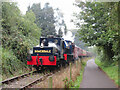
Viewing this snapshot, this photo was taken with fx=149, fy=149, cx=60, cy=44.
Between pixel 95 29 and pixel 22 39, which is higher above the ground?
pixel 95 29

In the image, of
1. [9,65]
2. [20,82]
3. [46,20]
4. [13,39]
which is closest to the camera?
[20,82]

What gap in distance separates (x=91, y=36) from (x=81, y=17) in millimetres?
2985

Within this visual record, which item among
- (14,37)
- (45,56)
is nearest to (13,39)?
(14,37)

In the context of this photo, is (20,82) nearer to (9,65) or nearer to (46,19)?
(9,65)

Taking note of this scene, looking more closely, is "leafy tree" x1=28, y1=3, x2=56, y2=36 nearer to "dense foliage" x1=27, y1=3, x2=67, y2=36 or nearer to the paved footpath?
"dense foliage" x1=27, y1=3, x2=67, y2=36

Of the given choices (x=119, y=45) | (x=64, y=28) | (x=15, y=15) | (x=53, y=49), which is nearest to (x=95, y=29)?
(x=53, y=49)

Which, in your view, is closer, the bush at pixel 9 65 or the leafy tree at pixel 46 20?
the bush at pixel 9 65

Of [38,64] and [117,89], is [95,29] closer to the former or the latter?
[38,64]

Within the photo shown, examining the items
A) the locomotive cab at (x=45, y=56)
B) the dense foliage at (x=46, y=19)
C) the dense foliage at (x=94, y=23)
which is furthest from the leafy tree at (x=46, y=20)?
the locomotive cab at (x=45, y=56)

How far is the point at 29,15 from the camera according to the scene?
1700cm

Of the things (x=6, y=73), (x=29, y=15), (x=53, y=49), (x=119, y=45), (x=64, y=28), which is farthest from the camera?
(x=64, y=28)

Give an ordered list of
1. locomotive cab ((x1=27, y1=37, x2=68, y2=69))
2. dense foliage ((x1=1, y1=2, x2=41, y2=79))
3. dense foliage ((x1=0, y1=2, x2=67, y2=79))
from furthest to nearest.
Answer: dense foliage ((x1=1, y1=2, x2=41, y2=79)) → dense foliage ((x1=0, y1=2, x2=67, y2=79)) → locomotive cab ((x1=27, y1=37, x2=68, y2=69))

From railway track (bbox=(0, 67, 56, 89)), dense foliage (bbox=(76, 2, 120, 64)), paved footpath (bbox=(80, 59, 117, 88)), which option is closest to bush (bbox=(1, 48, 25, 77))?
railway track (bbox=(0, 67, 56, 89))

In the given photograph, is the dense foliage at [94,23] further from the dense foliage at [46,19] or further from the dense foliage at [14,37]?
the dense foliage at [46,19]
